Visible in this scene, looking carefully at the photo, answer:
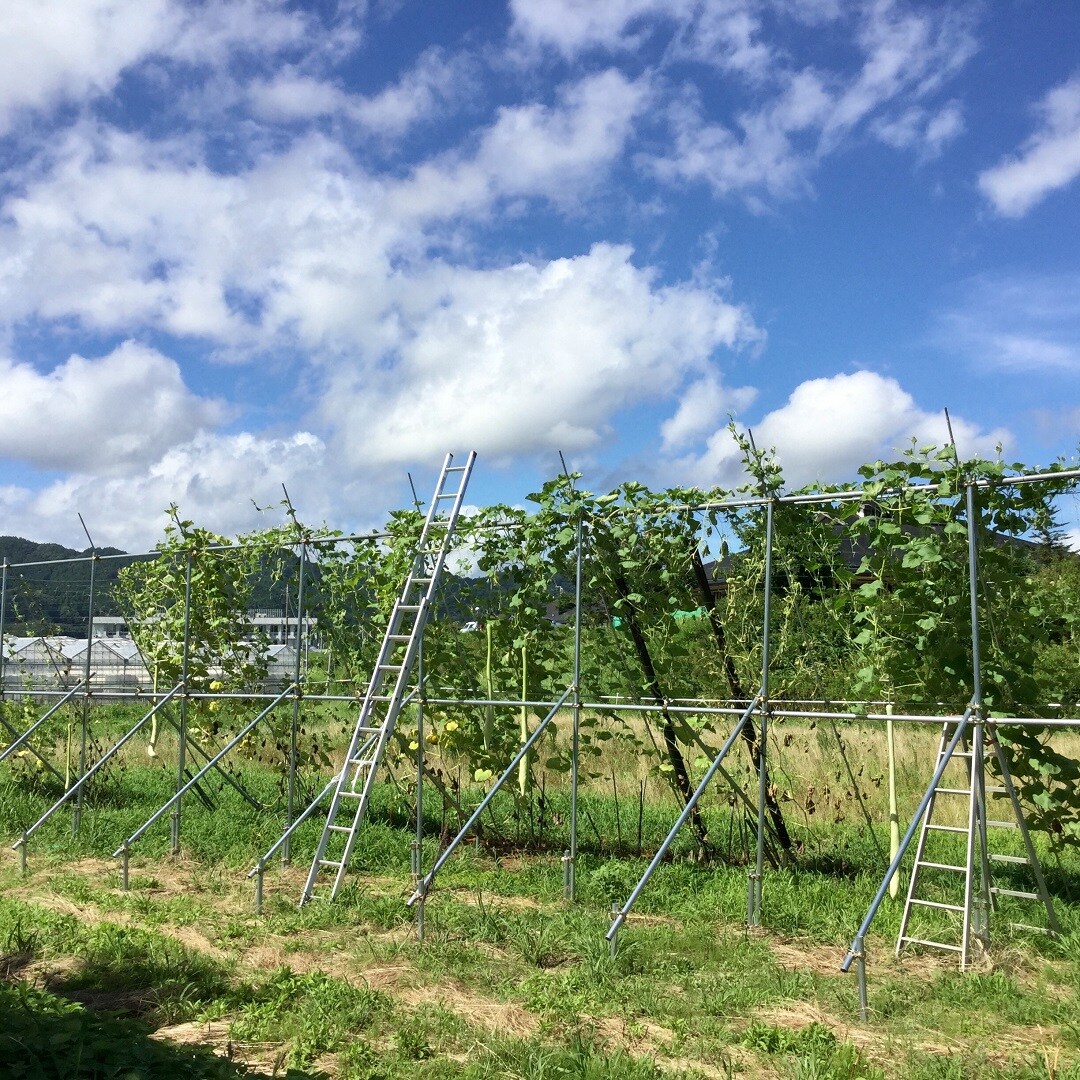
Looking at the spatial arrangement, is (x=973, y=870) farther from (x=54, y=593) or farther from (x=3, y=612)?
(x=3, y=612)

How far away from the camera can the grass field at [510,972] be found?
14.3 ft

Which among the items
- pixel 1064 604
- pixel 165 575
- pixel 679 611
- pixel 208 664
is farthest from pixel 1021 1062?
pixel 165 575

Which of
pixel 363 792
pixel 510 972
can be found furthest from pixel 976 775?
pixel 363 792

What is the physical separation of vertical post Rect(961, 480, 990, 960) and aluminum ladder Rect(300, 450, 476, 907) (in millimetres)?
3716

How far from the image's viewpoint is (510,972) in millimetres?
5551

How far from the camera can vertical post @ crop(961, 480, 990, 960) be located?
18.7ft

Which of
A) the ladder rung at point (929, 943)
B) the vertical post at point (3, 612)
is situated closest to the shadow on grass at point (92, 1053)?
the ladder rung at point (929, 943)

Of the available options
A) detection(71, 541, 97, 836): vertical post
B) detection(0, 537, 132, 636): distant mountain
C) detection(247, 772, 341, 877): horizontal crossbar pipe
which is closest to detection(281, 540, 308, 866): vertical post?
detection(247, 772, 341, 877): horizontal crossbar pipe

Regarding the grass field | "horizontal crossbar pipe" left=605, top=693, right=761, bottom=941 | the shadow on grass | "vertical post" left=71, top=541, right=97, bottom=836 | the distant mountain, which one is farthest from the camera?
the distant mountain

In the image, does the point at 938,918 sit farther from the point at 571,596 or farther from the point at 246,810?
the point at 246,810

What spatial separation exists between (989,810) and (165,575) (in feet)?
27.2

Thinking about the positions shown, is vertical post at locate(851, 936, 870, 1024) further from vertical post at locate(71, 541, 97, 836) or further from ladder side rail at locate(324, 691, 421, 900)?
vertical post at locate(71, 541, 97, 836)

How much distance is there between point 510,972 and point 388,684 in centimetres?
365

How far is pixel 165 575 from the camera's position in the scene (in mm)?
11242
